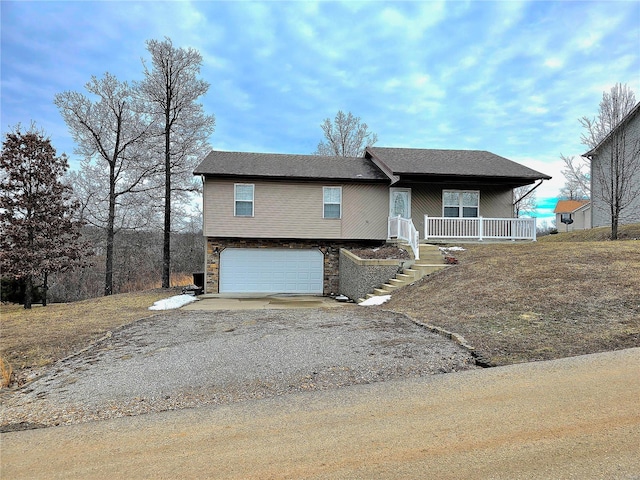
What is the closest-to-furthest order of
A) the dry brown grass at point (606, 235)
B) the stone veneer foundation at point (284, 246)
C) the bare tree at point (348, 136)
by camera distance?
the dry brown grass at point (606, 235), the stone veneer foundation at point (284, 246), the bare tree at point (348, 136)

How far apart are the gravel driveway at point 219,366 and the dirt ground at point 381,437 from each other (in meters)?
0.33

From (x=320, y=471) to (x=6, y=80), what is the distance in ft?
46.3

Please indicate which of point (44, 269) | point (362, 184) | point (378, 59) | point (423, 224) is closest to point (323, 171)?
point (362, 184)

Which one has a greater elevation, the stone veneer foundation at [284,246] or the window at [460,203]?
the window at [460,203]

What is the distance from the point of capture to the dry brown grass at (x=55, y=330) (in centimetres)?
570

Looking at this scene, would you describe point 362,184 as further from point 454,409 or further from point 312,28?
point 454,409

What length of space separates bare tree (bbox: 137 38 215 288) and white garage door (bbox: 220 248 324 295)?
13.1 feet

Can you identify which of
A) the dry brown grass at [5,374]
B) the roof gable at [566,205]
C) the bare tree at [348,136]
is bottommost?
the dry brown grass at [5,374]

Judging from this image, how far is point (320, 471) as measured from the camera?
8.21 ft

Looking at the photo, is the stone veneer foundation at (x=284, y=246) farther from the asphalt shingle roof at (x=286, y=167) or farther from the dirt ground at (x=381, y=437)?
the dirt ground at (x=381, y=437)

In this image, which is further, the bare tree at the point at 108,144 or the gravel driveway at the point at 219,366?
the bare tree at the point at 108,144

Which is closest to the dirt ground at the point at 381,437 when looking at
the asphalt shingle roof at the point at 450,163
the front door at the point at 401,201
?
the asphalt shingle roof at the point at 450,163

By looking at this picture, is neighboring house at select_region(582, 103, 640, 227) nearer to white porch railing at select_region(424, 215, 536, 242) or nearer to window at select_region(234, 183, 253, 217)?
white porch railing at select_region(424, 215, 536, 242)

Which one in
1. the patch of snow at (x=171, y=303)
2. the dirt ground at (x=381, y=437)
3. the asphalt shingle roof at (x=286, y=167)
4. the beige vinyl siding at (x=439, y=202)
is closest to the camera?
the dirt ground at (x=381, y=437)
